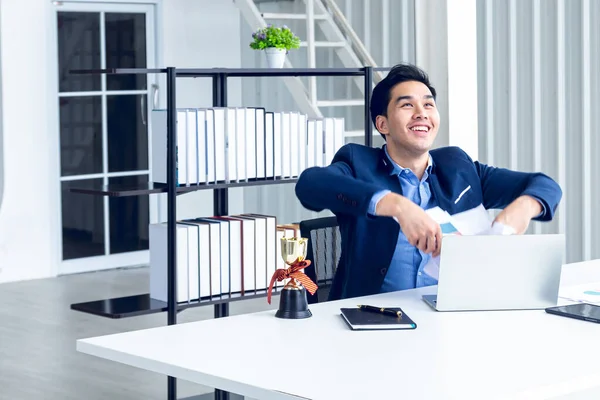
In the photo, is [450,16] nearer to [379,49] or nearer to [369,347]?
[379,49]

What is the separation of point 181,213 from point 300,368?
612cm

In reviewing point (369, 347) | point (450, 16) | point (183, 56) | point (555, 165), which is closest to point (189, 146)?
point (450, 16)

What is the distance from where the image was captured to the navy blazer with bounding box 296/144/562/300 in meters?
2.73

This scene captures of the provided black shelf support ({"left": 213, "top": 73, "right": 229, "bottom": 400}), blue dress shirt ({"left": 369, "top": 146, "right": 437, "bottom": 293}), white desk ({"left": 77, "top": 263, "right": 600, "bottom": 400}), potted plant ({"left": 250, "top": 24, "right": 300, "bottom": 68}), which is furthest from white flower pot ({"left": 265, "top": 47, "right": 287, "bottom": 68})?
white desk ({"left": 77, "top": 263, "right": 600, "bottom": 400})

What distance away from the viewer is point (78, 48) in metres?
7.28

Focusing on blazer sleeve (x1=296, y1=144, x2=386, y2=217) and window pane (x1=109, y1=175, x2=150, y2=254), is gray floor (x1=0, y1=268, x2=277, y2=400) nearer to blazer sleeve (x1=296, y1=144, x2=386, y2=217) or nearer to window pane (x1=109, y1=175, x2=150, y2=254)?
window pane (x1=109, y1=175, x2=150, y2=254)

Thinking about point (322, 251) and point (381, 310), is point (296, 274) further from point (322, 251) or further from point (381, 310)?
point (322, 251)

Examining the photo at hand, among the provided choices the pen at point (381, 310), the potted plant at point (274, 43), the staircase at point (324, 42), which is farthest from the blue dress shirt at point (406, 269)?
the staircase at point (324, 42)

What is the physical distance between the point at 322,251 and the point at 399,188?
310 mm

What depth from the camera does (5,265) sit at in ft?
23.0

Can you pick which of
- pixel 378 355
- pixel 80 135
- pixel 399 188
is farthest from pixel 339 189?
pixel 80 135

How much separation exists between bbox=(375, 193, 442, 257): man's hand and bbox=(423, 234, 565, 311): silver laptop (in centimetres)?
14

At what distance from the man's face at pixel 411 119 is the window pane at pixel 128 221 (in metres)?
4.80

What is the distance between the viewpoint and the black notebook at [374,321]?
214 centimetres
